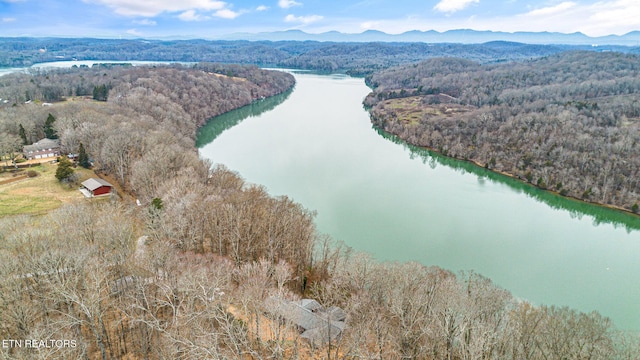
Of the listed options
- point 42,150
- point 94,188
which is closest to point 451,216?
point 94,188

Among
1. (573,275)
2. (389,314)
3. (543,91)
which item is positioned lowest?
(573,275)

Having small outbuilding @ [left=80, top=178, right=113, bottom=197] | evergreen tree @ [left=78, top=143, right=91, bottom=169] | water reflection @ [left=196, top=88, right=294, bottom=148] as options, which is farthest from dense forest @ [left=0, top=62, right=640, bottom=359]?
water reflection @ [left=196, top=88, right=294, bottom=148]

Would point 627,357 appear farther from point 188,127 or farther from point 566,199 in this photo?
point 188,127

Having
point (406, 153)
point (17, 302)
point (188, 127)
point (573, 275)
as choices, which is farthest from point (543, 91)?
point (17, 302)

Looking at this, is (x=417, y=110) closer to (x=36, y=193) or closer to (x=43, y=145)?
(x=43, y=145)

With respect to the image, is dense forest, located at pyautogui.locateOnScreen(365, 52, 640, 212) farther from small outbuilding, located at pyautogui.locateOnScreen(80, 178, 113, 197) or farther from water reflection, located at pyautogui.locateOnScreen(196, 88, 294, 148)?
small outbuilding, located at pyautogui.locateOnScreen(80, 178, 113, 197)

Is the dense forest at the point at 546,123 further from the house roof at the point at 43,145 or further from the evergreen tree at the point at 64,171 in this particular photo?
the house roof at the point at 43,145

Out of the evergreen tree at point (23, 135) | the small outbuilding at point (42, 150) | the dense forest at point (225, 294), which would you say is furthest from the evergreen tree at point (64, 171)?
the evergreen tree at point (23, 135)
